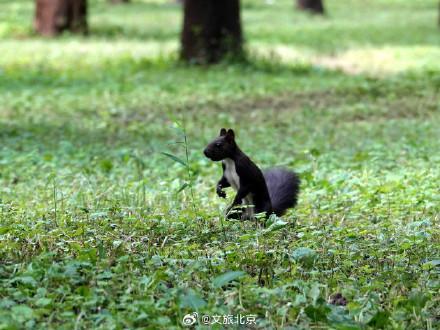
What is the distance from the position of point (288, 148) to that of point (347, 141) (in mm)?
737

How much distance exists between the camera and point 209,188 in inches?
320

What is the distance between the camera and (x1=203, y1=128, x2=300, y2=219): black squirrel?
624cm

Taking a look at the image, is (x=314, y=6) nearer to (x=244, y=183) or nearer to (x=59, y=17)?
(x=59, y=17)

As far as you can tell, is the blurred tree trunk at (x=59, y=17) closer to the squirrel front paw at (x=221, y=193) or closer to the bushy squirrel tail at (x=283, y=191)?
the bushy squirrel tail at (x=283, y=191)

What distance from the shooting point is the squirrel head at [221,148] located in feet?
20.4

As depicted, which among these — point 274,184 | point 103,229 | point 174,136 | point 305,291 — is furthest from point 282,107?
point 305,291

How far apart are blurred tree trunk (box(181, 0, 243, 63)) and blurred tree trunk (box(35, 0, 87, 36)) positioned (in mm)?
6066

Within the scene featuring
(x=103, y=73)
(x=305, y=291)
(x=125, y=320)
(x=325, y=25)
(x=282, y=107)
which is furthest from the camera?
(x=325, y=25)

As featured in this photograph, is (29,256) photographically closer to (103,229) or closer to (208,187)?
(103,229)

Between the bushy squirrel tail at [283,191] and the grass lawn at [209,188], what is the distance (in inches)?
7.0

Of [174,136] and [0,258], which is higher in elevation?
[0,258]

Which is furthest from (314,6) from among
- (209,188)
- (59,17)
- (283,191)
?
(283,191)

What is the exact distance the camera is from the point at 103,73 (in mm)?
16406

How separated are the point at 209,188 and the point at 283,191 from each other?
1.57 meters
